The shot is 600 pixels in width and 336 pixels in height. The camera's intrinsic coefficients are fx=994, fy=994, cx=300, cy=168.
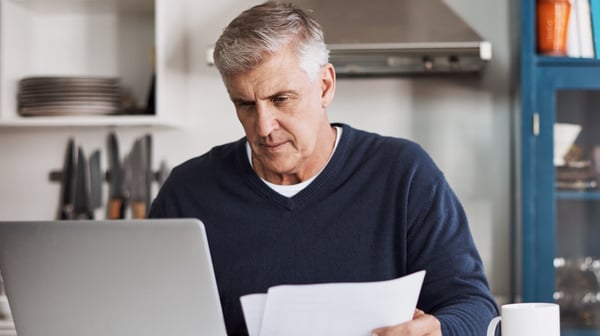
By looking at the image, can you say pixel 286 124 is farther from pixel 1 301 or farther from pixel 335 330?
pixel 1 301

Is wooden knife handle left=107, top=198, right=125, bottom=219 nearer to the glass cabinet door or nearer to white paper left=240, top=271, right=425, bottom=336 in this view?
the glass cabinet door

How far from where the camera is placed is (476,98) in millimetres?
3133

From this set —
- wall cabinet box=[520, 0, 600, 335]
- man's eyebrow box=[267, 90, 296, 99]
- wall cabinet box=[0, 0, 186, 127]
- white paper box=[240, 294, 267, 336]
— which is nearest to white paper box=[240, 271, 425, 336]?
white paper box=[240, 294, 267, 336]

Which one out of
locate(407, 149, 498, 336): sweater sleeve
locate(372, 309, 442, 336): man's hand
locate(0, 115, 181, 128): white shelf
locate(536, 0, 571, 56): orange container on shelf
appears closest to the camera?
locate(372, 309, 442, 336): man's hand

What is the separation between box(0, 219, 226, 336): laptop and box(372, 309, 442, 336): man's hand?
0.23 m

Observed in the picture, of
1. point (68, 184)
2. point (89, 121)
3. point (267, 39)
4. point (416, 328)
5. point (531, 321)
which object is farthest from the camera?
point (68, 184)

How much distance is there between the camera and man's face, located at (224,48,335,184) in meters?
1.73

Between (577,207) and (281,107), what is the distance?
56.5 inches

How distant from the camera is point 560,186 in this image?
9.42 ft

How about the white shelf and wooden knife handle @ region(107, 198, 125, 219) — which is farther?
wooden knife handle @ region(107, 198, 125, 219)

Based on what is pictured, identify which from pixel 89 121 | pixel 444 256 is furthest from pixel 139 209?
pixel 444 256

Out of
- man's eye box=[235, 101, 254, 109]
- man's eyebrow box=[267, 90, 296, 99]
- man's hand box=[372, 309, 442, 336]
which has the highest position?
man's eyebrow box=[267, 90, 296, 99]

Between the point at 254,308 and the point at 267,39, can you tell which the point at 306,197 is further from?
the point at 254,308

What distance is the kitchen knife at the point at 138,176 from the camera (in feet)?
10.5
